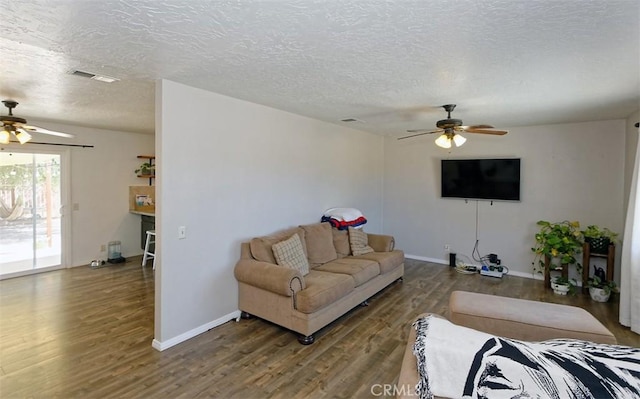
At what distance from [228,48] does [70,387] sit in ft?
8.89

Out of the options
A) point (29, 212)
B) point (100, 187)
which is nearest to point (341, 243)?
point (100, 187)

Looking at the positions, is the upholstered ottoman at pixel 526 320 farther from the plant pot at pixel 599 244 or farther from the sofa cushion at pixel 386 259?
the plant pot at pixel 599 244

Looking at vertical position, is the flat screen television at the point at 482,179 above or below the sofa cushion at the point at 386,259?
above

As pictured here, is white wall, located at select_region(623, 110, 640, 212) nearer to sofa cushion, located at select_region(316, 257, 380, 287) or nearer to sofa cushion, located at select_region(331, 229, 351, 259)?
sofa cushion, located at select_region(316, 257, 380, 287)

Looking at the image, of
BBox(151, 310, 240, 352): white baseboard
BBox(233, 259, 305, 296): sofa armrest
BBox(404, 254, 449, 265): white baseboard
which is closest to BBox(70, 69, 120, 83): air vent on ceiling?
BBox(233, 259, 305, 296): sofa armrest

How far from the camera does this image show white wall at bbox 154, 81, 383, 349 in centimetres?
300

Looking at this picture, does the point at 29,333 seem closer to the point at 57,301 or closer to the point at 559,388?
the point at 57,301

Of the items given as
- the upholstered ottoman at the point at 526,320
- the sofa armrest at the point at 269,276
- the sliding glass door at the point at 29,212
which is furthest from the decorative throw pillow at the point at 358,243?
the sliding glass door at the point at 29,212

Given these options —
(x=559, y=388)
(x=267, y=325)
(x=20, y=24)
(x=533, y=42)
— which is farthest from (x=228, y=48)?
(x=267, y=325)

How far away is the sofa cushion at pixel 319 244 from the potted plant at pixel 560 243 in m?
3.06

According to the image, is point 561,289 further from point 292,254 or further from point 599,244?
point 292,254

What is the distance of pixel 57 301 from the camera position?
4.11 metres

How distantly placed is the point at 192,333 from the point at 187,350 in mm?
270

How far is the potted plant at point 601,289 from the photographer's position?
420cm
